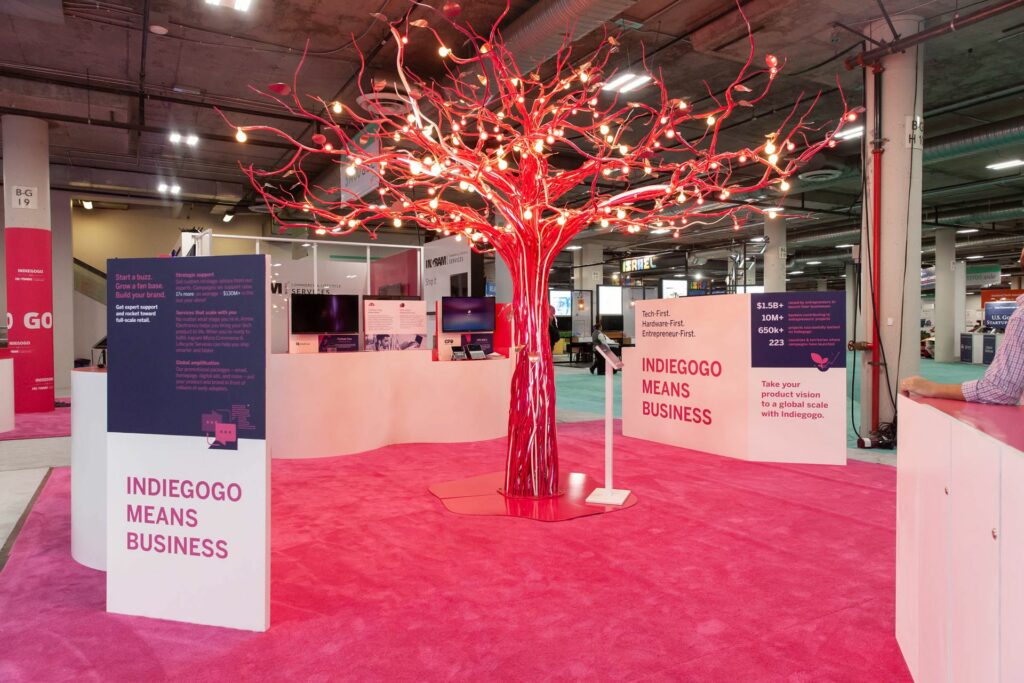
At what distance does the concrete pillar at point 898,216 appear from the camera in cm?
631

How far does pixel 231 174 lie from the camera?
1321 centimetres

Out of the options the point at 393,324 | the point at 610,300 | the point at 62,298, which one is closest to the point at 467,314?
the point at 393,324

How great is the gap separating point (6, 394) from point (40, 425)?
0.65 m

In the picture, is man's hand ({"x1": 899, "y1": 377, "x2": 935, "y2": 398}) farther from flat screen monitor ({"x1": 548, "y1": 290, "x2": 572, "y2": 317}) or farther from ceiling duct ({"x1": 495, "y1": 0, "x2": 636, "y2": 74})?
flat screen monitor ({"x1": 548, "y1": 290, "x2": 572, "y2": 317})

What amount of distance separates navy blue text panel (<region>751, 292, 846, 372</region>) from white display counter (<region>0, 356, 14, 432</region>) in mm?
7836

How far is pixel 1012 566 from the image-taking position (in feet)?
3.84

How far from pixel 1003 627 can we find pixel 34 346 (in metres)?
10.6

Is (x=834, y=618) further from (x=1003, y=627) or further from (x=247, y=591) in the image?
(x=247, y=591)

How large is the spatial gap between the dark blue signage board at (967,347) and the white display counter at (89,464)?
22.2m

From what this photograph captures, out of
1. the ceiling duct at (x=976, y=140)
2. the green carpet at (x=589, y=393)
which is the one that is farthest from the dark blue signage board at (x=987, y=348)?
the ceiling duct at (x=976, y=140)

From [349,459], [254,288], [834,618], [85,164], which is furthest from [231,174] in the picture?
[834,618]

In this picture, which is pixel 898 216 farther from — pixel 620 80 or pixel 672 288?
pixel 672 288

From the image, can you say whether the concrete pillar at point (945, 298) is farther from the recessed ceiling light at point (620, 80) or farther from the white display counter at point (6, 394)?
the white display counter at point (6, 394)

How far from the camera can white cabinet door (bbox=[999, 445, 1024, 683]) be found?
112cm
